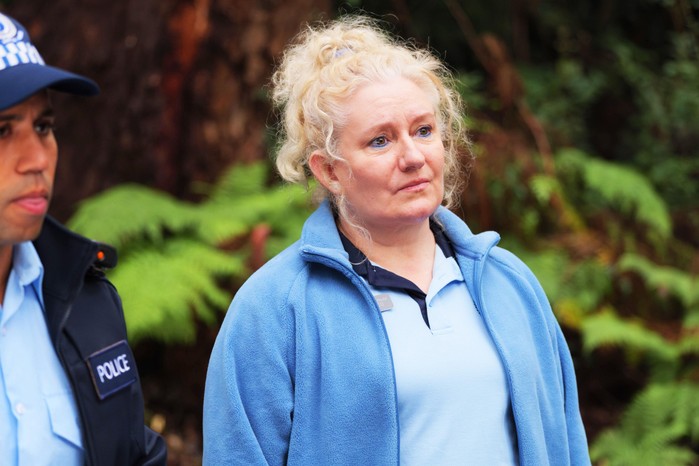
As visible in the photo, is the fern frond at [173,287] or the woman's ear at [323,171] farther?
the fern frond at [173,287]

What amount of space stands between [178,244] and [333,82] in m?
3.01

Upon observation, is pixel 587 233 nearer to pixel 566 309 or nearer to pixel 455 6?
pixel 566 309

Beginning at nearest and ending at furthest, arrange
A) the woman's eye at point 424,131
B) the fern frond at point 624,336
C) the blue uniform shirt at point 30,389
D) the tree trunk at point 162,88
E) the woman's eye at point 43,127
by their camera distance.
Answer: the blue uniform shirt at point 30,389 → the woman's eye at point 424,131 → the woman's eye at point 43,127 → the fern frond at point 624,336 → the tree trunk at point 162,88

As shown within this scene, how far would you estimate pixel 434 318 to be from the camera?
220 cm

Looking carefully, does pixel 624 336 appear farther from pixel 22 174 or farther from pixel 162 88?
pixel 22 174

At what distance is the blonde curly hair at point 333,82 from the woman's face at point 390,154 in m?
0.04

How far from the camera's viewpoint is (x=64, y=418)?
7.40ft

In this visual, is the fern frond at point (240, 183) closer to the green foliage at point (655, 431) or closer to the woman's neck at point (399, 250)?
the green foliage at point (655, 431)

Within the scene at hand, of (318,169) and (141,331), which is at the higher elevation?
(318,169)

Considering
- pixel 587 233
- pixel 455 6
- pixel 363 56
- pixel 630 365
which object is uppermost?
pixel 455 6

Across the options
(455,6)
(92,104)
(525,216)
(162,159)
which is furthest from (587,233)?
(92,104)

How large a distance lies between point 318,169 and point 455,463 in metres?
0.84

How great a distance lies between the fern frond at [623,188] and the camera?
223 inches

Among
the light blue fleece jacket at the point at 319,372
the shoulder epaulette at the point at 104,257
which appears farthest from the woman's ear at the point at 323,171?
the shoulder epaulette at the point at 104,257
